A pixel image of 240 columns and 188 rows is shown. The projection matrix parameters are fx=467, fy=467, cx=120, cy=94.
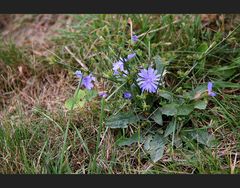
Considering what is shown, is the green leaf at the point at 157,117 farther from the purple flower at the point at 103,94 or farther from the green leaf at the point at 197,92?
the purple flower at the point at 103,94

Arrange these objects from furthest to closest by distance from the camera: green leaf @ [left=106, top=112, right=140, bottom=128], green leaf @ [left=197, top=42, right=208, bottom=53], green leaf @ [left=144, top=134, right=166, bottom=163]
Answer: green leaf @ [left=197, top=42, right=208, bottom=53] → green leaf @ [left=106, top=112, right=140, bottom=128] → green leaf @ [left=144, top=134, right=166, bottom=163]

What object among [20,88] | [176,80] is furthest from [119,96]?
[20,88]

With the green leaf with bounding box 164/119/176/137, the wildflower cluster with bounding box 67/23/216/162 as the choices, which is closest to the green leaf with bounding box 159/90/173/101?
the wildflower cluster with bounding box 67/23/216/162

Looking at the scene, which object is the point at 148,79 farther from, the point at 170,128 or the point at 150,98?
the point at 170,128

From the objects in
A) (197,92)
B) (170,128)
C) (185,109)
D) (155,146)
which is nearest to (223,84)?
(197,92)

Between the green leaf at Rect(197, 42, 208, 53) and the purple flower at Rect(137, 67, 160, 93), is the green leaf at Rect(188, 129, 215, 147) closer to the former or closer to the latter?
the purple flower at Rect(137, 67, 160, 93)

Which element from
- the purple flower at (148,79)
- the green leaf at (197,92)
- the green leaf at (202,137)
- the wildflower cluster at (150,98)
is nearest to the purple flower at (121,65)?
the wildflower cluster at (150,98)

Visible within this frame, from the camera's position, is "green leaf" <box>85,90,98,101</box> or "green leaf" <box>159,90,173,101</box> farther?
"green leaf" <box>85,90,98,101</box>

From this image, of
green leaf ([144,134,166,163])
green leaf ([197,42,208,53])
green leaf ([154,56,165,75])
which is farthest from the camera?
green leaf ([197,42,208,53])
